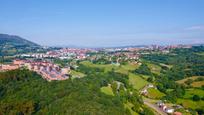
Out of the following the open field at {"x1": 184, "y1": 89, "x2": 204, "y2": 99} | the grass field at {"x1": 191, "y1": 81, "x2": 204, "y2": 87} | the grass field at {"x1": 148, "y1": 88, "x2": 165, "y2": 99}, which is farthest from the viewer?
the grass field at {"x1": 191, "y1": 81, "x2": 204, "y2": 87}

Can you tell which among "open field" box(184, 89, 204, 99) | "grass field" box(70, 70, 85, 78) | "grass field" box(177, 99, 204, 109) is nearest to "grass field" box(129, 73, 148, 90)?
"open field" box(184, 89, 204, 99)

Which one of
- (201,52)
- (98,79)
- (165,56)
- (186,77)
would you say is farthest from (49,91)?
(201,52)

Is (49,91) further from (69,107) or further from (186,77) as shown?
(186,77)

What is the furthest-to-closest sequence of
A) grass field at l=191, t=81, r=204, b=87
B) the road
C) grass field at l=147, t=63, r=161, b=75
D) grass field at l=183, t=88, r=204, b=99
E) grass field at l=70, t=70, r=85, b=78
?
grass field at l=147, t=63, r=161, b=75, grass field at l=70, t=70, r=85, b=78, grass field at l=191, t=81, r=204, b=87, grass field at l=183, t=88, r=204, b=99, the road

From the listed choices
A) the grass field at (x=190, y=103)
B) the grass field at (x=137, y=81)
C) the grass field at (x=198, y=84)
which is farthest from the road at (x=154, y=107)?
the grass field at (x=198, y=84)

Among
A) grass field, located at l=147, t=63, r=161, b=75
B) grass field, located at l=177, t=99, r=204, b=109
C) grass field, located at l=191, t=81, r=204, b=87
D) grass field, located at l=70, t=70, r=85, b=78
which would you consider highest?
grass field, located at l=70, t=70, r=85, b=78

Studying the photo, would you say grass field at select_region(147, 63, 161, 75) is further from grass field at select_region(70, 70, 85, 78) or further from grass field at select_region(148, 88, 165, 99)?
grass field at select_region(148, 88, 165, 99)

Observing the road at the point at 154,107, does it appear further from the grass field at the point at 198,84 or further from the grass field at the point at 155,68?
the grass field at the point at 155,68
